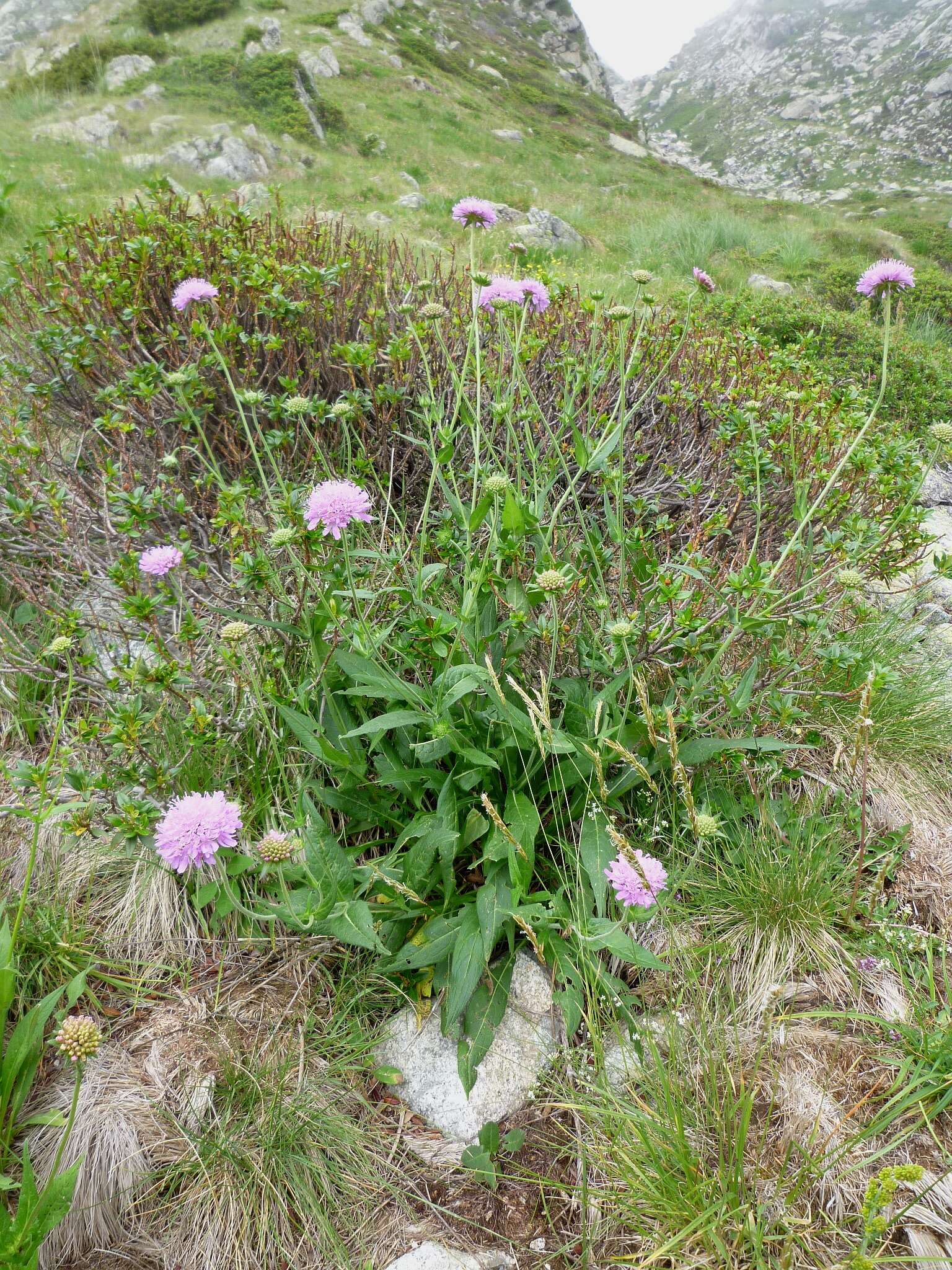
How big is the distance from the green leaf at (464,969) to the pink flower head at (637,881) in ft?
1.26

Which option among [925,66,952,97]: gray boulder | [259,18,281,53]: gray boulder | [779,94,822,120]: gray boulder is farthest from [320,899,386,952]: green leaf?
[779,94,822,120]: gray boulder

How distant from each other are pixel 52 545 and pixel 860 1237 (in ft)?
10.0

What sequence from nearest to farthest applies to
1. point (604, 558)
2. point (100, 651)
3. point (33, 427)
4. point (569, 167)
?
1. point (604, 558)
2. point (100, 651)
3. point (33, 427)
4. point (569, 167)

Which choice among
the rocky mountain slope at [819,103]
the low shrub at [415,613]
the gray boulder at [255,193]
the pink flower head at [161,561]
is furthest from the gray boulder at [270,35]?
the rocky mountain slope at [819,103]

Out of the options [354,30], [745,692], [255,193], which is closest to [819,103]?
[354,30]

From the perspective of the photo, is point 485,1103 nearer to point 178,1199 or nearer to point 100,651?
point 178,1199

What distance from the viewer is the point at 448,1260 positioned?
147 centimetres

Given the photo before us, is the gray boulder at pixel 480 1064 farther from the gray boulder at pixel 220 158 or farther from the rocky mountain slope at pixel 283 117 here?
the gray boulder at pixel 220 158

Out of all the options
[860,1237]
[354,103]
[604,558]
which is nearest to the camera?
[860,1237]

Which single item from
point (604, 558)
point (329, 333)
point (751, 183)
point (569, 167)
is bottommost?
point (751, 183)

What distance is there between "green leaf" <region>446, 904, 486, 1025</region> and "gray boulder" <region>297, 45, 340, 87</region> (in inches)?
930

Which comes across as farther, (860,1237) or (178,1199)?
(178,1199)

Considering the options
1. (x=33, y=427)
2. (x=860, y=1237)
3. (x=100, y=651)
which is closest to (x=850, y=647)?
(x=860, y=1237)

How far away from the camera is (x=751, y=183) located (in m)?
51.2
